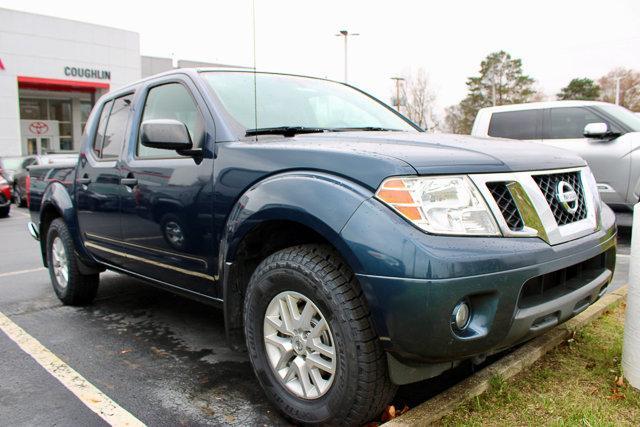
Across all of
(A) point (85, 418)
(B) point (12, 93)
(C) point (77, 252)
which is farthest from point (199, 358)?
(B) point (12, 93)

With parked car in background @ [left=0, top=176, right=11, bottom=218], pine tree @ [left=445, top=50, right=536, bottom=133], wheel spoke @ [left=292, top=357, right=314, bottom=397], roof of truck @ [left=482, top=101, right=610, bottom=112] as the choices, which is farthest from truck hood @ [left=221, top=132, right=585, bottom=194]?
pine tree @ [left=445, top=50, right=536, bottom=133]

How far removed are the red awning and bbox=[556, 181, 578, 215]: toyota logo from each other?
30520 mm

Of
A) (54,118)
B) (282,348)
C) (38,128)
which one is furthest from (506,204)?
(54,118)

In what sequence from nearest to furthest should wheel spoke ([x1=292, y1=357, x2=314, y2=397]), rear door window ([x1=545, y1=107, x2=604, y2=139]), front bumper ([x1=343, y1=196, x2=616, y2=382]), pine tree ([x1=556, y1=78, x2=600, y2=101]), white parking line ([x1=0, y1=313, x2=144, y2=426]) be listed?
front bumper ([x1=343, y1=196, x2=616, y2=382]) → wheel spoke ([x1=292, y1=357, x2=314, y2=397]) → white parking line ([x1=0, y1=313, x2=144, y2=426]) → rear door window ([x1=545, y1=107, x2=604, y2=139]) → pine tree ([x1=556, y1=78, x2=600, y2=101])

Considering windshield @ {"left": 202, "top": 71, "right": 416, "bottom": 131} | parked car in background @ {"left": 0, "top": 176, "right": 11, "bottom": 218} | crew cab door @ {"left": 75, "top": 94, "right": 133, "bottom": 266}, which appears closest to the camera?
windshield @ {"left": 202, "top": 71, "right": 416, "bottom": 131}

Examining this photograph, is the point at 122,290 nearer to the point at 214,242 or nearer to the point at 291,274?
the point at 214,242

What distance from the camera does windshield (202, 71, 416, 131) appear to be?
3232 mm

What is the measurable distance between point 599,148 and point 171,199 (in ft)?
20.9

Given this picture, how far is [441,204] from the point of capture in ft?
7.20

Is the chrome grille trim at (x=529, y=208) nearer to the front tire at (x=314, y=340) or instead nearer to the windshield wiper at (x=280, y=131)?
the front tire at (x=314, y=340)

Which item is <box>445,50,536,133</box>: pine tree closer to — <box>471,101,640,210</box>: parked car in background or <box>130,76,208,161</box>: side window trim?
<box>471,101,640,210</box>: parked car in background

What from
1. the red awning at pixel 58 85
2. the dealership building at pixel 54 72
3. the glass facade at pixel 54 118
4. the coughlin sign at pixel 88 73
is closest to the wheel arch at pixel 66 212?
the dealership building at pixel 54 72

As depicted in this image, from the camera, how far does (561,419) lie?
2.36m

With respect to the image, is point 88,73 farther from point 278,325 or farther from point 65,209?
point 278,325
